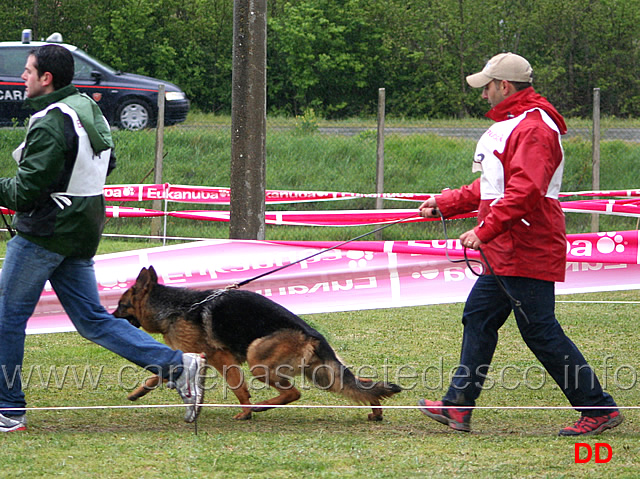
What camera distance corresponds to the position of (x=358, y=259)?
18.4 feet

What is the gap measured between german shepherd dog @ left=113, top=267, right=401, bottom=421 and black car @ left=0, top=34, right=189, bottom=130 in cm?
1141

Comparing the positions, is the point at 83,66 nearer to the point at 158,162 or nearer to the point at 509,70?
the point at 158,162

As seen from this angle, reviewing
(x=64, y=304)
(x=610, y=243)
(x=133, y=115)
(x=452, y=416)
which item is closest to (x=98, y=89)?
(x=133, y=115)

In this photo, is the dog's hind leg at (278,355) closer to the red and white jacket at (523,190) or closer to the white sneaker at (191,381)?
the white sneaker at (191,381)

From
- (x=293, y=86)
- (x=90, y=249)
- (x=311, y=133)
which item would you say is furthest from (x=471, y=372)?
(x=293, y=86)

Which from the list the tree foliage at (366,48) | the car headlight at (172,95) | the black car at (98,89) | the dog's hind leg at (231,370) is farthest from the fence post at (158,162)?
the tree foliage at (366,48)

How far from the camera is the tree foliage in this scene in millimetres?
23562

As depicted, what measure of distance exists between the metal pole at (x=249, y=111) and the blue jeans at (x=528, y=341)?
2260 mm

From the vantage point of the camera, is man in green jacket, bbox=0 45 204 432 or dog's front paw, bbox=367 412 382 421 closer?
man in green jacket, bbox=0 45 204 432

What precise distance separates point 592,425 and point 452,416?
68cm

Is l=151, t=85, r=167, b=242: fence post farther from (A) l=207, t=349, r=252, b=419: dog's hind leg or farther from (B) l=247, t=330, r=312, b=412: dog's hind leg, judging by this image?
(B) l=247, t=330, r=312, b=412: dog's hind leg

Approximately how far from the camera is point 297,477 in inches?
142

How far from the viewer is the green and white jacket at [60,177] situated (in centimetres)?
405

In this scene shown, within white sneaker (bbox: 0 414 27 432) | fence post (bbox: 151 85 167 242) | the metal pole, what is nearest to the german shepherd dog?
white sneaker (bbox: 0 414 27 432)
